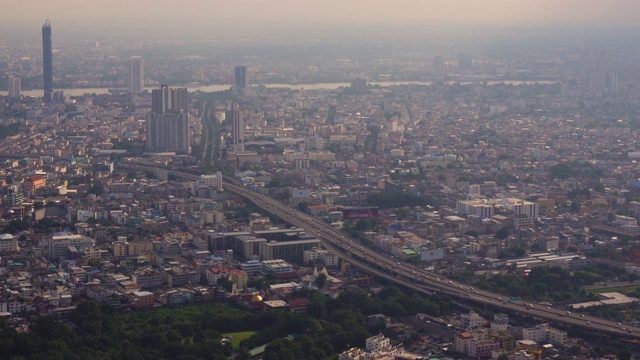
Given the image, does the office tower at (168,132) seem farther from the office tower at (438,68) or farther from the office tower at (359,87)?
the office tower at (438,68)

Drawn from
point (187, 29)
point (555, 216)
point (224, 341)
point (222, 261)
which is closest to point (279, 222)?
point (222, 261)

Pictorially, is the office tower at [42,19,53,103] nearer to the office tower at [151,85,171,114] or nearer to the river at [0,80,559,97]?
the river at [0,80,559,97]

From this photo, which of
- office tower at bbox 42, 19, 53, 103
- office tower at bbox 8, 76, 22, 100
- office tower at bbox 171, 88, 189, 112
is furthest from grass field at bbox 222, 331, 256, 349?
office tower at bbox 8, 76, 22, 100

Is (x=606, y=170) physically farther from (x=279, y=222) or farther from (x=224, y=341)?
(x=224, y=341)

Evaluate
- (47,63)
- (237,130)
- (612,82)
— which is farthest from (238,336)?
(612,82)

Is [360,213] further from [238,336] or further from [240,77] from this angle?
[240,77]
